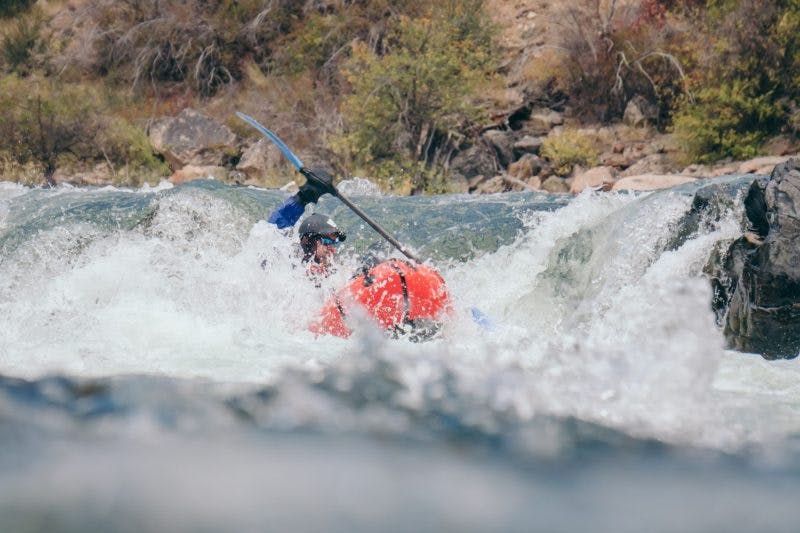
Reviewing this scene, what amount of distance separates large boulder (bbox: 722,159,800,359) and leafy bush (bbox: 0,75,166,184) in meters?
12.1

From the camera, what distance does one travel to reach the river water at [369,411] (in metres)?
2.52

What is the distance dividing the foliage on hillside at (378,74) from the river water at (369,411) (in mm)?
7628

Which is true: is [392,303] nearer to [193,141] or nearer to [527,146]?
[527,146]

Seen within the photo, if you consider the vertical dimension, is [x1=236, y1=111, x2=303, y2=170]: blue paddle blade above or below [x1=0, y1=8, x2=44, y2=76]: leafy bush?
below

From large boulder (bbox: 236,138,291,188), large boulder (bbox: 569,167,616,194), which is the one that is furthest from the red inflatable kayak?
large boulder (bbox: 236,138,291,188)

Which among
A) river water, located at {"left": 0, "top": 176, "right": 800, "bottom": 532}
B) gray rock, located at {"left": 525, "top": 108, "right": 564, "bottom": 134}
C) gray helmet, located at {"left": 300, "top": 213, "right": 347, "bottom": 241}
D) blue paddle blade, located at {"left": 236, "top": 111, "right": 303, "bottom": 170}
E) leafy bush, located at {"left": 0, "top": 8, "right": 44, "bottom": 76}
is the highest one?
leafy bush, located at {"left": 0, "top": 8, "right": 44, "bottom": 76}

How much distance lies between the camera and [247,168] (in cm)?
1479

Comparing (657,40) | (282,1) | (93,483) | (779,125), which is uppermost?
(282,1)

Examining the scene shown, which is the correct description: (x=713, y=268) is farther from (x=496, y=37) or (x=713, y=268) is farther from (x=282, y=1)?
(x=282, y=1)

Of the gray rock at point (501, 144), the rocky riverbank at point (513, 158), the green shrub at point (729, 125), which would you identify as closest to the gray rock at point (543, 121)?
the rocky riverbank at point (513, 158)

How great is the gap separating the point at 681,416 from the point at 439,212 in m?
6.09

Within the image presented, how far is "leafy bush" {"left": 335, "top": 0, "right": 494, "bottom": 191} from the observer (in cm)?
1407

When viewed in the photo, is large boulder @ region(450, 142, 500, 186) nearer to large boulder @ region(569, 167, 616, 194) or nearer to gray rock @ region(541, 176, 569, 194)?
gray rock @ region(541, 176, 569, 194)

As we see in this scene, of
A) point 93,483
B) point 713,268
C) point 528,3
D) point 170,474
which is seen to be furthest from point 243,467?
point 528,3
